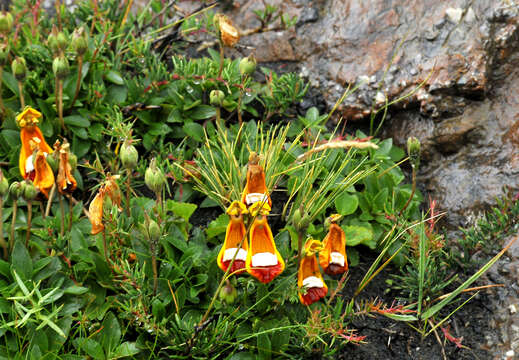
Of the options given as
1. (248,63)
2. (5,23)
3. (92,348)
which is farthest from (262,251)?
(5,23)

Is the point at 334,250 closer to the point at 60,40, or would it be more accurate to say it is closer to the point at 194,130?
the point at 194,130

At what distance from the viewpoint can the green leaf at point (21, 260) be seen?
1869 millimetres

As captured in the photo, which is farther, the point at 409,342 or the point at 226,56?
the point at 226,56

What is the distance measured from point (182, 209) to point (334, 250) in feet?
2.01

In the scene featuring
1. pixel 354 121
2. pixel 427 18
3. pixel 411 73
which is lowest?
pixel 354 121

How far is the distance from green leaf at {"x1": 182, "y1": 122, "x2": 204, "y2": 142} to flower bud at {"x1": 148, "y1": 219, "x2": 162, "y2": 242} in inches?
32.5

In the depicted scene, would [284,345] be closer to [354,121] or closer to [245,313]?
[245,313]

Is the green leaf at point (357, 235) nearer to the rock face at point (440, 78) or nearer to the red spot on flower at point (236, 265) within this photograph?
the rock face at point (440, 78)

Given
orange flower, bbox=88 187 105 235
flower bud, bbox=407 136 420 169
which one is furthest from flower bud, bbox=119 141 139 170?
flower bud, bbox=407 136 420 169

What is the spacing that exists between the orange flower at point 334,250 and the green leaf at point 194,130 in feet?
2.89

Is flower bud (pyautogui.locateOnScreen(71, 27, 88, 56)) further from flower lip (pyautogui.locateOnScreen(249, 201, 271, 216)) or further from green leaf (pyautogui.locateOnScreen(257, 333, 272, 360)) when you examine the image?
green leaf (pyautogui.locateOnScreen(257, 333, 272, 360))

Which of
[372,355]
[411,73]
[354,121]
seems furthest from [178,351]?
[411,73]

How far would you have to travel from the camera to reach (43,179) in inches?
73.5

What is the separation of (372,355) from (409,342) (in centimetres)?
14
